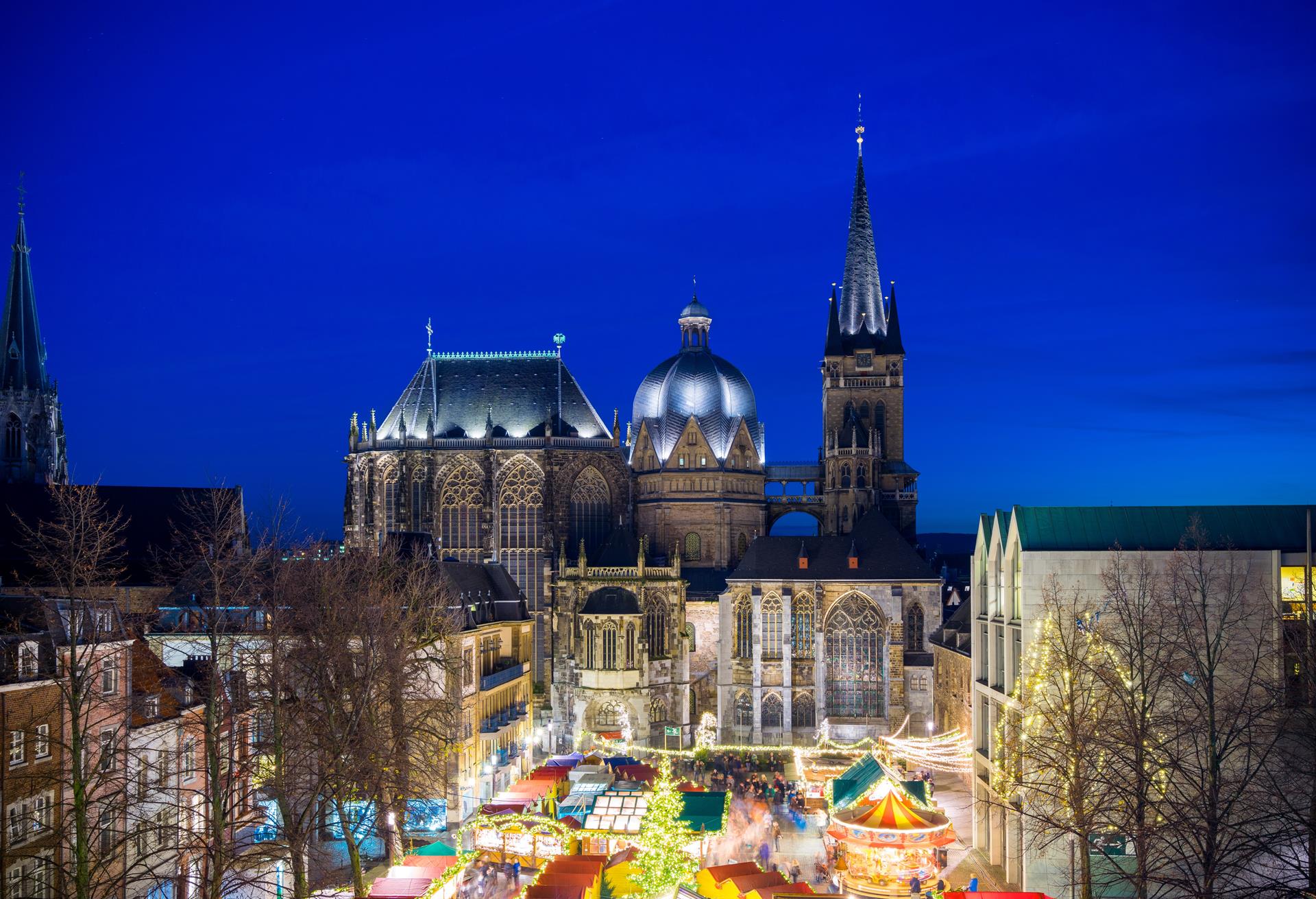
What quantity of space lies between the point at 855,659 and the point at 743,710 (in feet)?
24.1

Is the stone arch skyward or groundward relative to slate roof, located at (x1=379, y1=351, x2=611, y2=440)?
groundward

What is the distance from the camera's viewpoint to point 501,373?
9862 cm

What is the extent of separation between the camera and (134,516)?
72812 millimetres

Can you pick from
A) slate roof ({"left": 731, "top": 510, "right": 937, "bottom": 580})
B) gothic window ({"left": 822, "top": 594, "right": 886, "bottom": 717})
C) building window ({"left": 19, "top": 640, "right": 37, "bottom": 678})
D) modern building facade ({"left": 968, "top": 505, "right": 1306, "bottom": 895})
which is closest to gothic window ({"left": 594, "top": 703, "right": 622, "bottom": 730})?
slate roof ({"left": 731, "top": 510, "right": 937, "bottom": 580})

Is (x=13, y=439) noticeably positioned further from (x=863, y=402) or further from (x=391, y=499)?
(x=863, y=402)

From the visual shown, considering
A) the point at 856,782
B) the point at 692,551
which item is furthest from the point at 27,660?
the point at 692,551

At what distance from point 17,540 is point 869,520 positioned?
4766 cm

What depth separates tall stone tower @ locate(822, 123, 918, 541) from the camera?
3878 inches

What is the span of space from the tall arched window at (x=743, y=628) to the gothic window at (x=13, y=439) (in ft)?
180

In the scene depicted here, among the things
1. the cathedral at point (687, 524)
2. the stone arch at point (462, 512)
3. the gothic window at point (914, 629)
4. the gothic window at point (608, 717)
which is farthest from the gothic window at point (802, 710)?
the stone arch at point (462, 512)

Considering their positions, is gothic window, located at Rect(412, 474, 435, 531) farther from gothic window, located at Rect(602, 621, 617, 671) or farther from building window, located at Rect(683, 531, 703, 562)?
building window, located at Rect(683, 531, 703, 562)

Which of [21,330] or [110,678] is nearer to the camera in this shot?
[110,678]

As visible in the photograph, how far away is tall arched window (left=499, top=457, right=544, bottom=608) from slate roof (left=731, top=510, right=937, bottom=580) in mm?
13629

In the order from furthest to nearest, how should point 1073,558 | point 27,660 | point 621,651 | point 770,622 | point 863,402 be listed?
1. point 863,402
2. point 770,622
3. point 621,651
4. point 1073,558
5. point 27,660
